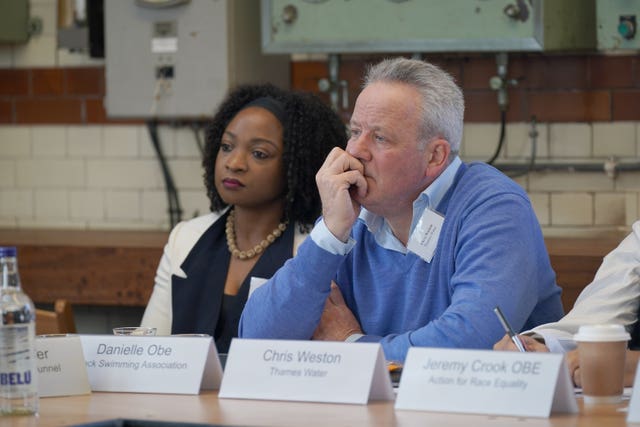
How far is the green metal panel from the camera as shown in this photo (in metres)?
5.27

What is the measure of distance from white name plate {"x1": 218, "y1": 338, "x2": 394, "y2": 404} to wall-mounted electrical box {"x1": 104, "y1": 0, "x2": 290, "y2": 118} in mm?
2625

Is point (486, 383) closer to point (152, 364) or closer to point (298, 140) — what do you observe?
point (152, 364)

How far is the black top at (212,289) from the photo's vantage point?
3479mm

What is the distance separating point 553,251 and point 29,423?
7.92 feet

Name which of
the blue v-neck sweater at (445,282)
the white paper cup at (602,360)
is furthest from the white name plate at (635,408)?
the blue v-neck sweater at (445,282)

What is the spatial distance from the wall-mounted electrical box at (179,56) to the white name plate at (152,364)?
2447 millimetres

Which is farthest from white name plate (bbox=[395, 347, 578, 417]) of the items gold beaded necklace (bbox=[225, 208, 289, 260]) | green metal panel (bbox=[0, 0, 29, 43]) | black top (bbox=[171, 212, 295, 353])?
green metal panel (bbox=[0, 0, 29, 43])

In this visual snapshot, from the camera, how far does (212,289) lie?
11.6 feet

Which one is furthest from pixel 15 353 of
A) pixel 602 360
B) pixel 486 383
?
pixel 602 360

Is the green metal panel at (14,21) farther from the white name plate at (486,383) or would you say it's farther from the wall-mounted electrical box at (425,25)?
the white name plate at (486,383)

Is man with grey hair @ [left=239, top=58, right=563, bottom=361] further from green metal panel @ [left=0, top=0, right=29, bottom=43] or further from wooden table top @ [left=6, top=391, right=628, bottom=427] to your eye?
green metal panel @ [left=0, top=0, right=29, bottom=43]

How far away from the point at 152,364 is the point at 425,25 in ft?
7.58

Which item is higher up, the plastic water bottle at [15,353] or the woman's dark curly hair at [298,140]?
the woman's dark curly hair at [298,140]

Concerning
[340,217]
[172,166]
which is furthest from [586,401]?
[172,166]
